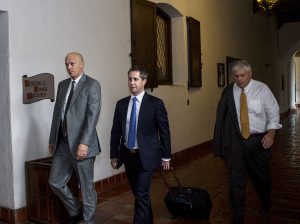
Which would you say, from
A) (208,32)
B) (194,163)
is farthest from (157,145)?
(208,32)

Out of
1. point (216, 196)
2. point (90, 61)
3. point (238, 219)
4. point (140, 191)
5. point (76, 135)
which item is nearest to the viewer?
point (140, 191)

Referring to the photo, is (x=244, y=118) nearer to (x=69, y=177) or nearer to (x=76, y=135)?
(x=76, y=135)

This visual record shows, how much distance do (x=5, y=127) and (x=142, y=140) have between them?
1.43 m

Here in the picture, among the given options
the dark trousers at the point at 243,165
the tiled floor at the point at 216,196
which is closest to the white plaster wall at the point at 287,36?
the tiled floor at the point at 216,196

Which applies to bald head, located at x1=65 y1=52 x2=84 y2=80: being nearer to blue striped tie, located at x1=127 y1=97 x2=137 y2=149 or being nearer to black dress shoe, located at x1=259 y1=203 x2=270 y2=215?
blue striped tie, located at x1=127 y1=97 x2=137 y2=149

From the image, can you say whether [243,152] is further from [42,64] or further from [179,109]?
[179,109]

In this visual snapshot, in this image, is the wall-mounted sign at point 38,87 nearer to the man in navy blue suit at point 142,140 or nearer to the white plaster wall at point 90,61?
the white plaster wall at point 90,61

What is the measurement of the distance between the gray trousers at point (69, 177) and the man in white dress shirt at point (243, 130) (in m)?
1.18

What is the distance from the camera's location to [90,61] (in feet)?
15.0

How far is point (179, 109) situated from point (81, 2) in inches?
119

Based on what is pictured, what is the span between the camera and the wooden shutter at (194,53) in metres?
7.23

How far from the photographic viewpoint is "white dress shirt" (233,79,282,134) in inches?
134

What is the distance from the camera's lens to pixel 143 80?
304 cm

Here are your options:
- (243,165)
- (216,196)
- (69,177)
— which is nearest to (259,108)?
(243,165)
